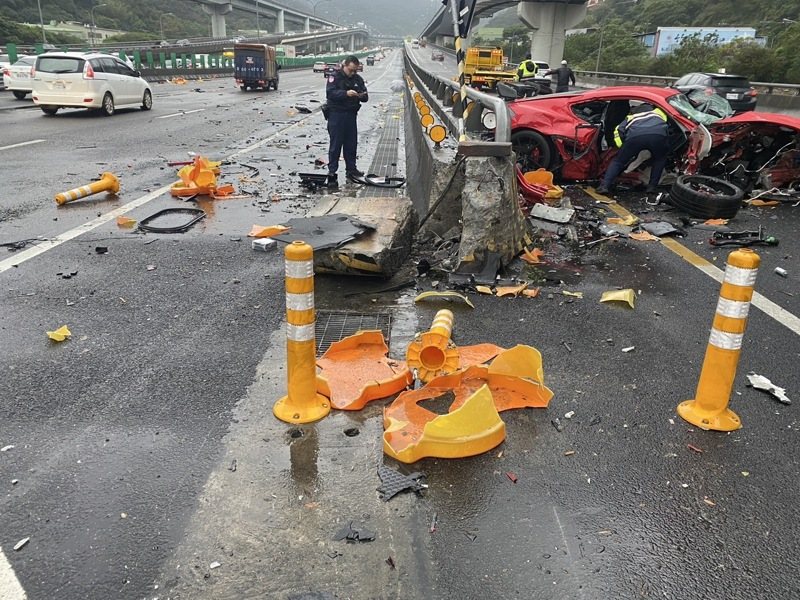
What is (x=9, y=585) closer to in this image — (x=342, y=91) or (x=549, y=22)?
(x=342, y=91)

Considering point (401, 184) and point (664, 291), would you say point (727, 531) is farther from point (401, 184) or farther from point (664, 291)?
point (401, 184)

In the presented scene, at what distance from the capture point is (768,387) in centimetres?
395

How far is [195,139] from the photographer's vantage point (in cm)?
1468

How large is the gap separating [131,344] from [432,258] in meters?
3.06

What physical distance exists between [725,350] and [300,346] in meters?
2.33

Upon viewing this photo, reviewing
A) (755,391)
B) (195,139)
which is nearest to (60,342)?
(755,391)

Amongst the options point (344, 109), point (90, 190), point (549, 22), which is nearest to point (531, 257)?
point (344, 109)

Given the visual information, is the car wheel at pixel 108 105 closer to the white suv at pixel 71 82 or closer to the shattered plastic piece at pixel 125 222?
the white suv at pixel 71 82

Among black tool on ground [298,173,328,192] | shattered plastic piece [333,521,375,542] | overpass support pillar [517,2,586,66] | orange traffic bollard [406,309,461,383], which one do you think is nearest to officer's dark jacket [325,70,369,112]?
black tool on ground [298,173,328,192]

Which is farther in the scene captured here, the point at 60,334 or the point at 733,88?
the point at 733,88

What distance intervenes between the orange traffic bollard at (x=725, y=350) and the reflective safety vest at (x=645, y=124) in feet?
20.8

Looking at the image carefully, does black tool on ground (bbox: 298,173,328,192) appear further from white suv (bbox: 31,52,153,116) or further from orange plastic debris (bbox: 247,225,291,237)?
white suv (bbox: 31,52,153,116)

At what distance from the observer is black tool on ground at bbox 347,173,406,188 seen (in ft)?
32.9

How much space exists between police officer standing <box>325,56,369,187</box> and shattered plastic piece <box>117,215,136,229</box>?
11.1 feet
